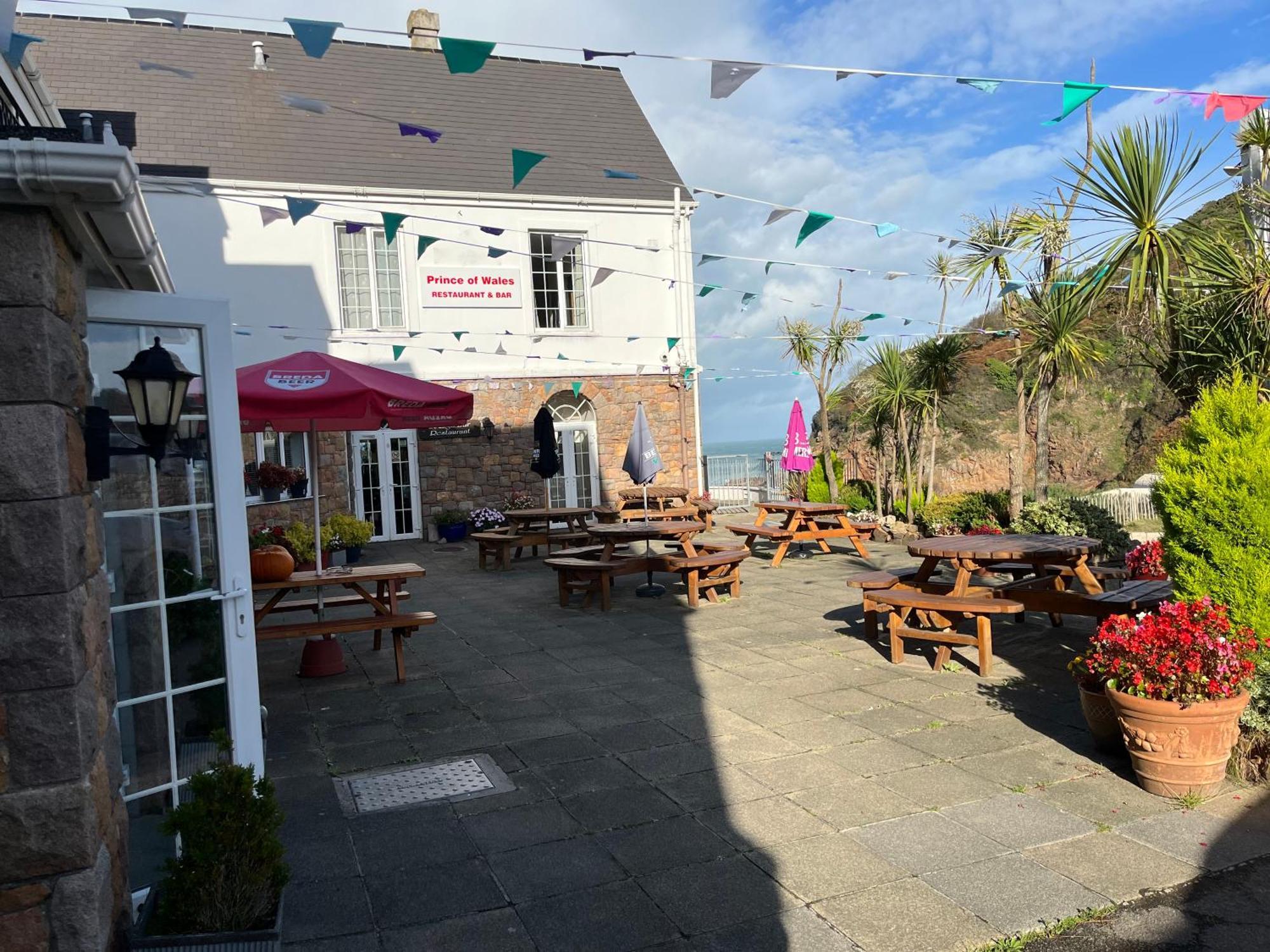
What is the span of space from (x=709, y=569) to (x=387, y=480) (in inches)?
320

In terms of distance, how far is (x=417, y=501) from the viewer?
16.0 meters

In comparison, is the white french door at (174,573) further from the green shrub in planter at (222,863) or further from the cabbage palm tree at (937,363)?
the cabbage palm tree at (937,363)

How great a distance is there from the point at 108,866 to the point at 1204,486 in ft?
15.5

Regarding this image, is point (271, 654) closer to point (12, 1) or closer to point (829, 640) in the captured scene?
point (829, 640)

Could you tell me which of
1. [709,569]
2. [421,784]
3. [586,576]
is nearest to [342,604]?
[586,576]

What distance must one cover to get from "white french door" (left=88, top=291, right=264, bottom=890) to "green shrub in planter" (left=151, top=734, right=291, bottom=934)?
0.30 meters

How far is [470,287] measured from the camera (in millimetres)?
15922

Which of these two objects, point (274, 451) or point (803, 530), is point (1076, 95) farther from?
point (274, 451)

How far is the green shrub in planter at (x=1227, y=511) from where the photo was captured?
4.36 m

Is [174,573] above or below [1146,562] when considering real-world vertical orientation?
above

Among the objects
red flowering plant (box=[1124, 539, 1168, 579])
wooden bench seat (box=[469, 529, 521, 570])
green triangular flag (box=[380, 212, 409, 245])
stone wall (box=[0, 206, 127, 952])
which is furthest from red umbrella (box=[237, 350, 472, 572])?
red flowering plant (box=[1124, 539, 1168, 579])

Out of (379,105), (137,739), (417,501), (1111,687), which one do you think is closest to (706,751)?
(1111,687)

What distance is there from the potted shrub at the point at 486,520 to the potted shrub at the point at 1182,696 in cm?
1207

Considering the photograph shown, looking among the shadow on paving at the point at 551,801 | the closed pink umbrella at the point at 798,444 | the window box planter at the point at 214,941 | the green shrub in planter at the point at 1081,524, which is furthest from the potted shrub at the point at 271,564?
the closed pink umbrella at the point at 798,444
